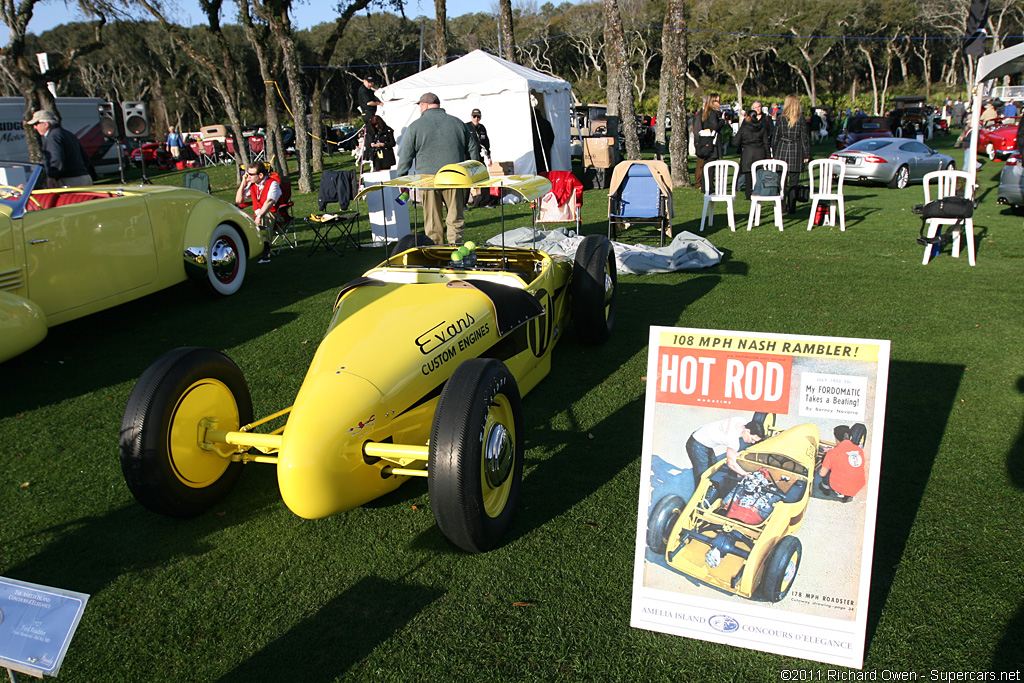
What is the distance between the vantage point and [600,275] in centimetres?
549

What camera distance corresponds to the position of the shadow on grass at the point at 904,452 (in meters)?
2.98

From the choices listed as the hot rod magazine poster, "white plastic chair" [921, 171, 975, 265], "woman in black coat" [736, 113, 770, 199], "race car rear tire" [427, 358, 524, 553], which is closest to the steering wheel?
"race car rear tire" [427, 358, 524, 553]

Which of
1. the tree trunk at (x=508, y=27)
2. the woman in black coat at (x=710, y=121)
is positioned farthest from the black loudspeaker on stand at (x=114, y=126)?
the woman in black coat at (x=710, y=121)

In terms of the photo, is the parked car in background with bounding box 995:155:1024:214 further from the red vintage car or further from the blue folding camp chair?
the red vintage car

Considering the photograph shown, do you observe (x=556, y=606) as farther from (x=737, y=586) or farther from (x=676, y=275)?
(x=676, y=275)

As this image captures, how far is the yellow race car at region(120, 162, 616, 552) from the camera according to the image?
2908 mm

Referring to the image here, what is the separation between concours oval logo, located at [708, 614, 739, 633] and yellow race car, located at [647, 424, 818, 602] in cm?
10

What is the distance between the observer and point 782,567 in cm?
242

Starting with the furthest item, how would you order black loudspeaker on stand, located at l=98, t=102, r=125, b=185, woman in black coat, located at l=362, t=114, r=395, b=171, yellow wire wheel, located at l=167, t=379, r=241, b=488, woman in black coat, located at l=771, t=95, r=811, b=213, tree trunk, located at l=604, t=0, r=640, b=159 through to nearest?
tree trunk, located at l=604, t=0, r=640, b=159
woman in black coat, located at l=362, t=114, r=395, b=171
black loudspeaker on stand, located at l=98, t=102, r=125, b=185
woman in black coat, located at l=771, t=95, r=811, b=213
yellow wire wheel, located at l=167, t=379, r=241, b=488

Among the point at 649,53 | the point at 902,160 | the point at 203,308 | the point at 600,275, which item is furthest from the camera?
the point at 649,53

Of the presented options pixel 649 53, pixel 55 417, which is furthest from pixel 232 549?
pixel 649 53

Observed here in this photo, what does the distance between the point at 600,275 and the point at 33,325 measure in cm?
425

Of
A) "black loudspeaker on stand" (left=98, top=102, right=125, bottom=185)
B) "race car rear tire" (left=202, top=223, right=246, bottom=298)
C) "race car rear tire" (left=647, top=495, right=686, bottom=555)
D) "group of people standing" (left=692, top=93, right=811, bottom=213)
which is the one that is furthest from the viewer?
"black loudspeaker on stand" (left=98, top=102, right=125, bottom=185)

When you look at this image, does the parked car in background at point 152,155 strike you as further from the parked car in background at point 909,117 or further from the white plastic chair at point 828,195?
the parked car in background at point 909,117
